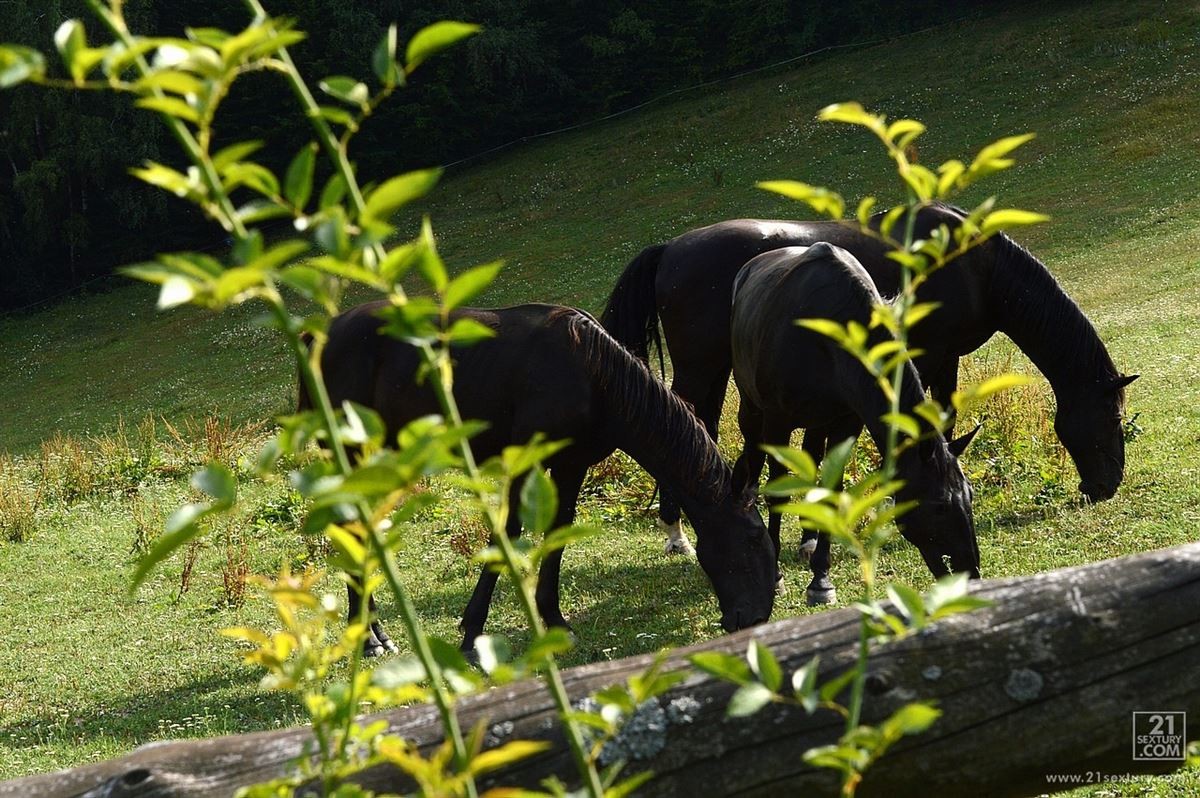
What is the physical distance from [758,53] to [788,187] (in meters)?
35.2

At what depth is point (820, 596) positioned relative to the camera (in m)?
6.21

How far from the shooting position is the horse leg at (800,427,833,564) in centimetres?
673

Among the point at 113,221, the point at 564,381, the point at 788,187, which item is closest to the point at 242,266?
the point at 788,187

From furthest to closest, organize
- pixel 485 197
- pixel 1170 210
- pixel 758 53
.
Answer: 1. pixel 758 53
2. pixel 485 197
3. pixel 1170 210

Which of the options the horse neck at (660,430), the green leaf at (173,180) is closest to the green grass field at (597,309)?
the horse neck at (660,430)

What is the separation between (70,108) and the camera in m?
29.5

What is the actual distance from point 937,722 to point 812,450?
5038 mm

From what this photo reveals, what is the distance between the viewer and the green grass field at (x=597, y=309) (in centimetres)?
637

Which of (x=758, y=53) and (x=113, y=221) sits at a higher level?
(x=758, y=53)

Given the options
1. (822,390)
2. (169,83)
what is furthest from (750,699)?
(822,390)

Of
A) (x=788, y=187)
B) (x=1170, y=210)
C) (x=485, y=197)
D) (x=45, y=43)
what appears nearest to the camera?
(x=788, y=187)

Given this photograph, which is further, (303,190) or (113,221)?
(113,221)

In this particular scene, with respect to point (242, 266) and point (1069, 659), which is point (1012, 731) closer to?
point (1069, 659)

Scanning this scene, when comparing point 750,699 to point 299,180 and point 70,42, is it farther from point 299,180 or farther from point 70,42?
point 70,42
